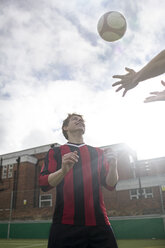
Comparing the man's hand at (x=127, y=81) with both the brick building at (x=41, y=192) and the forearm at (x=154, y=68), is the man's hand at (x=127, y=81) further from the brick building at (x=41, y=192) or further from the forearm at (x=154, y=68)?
the brick building at (x=41, y=192)

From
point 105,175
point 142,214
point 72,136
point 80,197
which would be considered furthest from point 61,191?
point 142,214

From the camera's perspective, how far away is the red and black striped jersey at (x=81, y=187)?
102 inches

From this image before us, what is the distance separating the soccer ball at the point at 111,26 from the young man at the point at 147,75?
2151 mm

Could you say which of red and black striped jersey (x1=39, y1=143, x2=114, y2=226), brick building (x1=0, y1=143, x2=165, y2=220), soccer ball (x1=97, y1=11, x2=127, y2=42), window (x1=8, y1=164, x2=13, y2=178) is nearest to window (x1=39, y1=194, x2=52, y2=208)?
brick building (x1=0, y1=143, x2=165, y2=220)

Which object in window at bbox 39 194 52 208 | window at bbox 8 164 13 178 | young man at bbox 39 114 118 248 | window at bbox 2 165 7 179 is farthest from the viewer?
window at bbox 2 165 7 179

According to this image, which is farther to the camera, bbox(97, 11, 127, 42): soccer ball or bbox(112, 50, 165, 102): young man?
bbox(97, 11, 127, 42): soccer ball

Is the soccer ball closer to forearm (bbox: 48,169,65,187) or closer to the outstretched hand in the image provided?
the outstretched hand

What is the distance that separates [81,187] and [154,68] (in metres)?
1.66

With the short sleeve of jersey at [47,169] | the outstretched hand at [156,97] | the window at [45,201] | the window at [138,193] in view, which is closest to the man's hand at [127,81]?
the outstretched hand at [156,97]

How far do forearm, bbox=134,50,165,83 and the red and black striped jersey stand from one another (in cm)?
136

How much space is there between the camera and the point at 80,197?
2738 millimetres

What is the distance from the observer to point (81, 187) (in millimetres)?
2826

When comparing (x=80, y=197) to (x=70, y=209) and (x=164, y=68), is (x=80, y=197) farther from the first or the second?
(x=164, y=68)

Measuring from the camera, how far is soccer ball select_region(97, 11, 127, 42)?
15.6 feet
